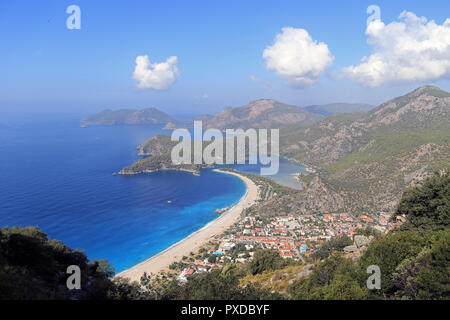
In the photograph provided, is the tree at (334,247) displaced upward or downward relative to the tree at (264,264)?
upward

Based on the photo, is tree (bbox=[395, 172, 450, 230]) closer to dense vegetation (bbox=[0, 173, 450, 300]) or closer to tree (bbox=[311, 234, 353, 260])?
dense vegetation (bbox=[0, 173, 450, 300])

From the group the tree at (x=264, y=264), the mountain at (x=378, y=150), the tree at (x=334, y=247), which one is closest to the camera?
the tree at (x=334, y=247)

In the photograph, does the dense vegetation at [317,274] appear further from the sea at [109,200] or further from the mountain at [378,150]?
the mountain at [378,150]

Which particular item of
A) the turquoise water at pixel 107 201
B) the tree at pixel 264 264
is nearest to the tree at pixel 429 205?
the tree at pixel 264 264

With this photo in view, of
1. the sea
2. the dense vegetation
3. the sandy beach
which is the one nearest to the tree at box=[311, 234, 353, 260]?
the dense vegetation

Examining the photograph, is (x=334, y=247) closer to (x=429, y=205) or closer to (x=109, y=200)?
(x=429, y=205)
